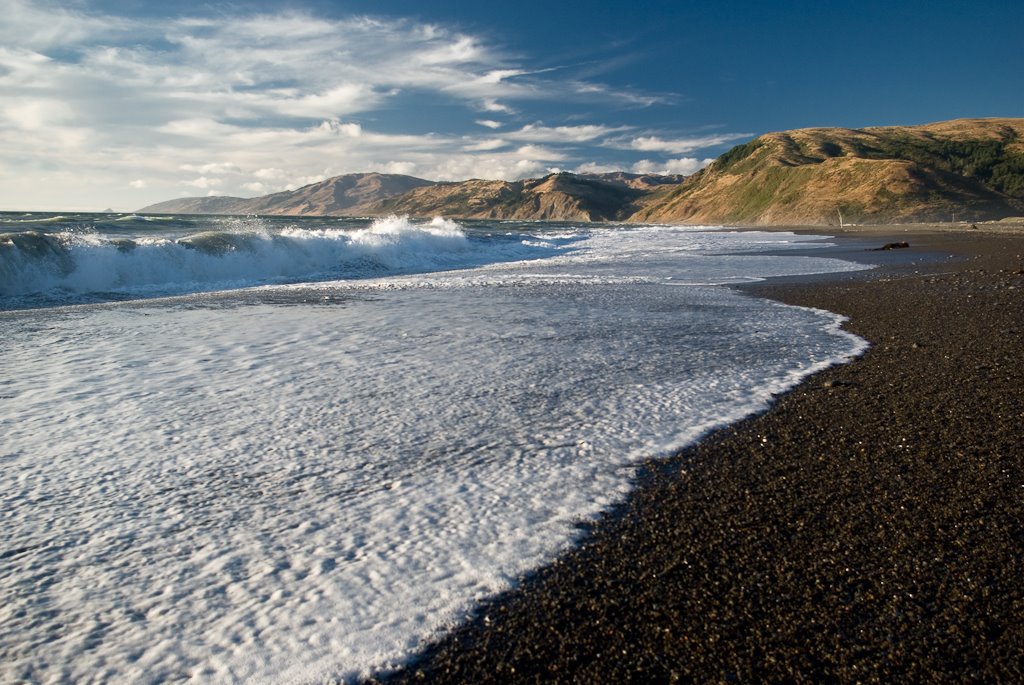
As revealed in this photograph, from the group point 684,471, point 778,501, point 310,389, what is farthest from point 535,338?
point 778,501

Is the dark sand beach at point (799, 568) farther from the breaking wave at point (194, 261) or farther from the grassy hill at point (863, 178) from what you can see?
the grassy hill at point (863, 178)

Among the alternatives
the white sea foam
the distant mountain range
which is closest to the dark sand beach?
the white sea foam

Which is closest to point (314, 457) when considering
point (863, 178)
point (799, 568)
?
point (799, 568)

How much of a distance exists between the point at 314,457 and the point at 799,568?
3127 mm

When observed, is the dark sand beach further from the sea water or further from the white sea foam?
the white sea foam

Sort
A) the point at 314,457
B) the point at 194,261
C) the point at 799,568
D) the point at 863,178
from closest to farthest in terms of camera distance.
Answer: the point at 799,568
the point at 314,457
the point at 194,261
the point at 863,178

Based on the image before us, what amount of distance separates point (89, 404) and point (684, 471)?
16.7 feet

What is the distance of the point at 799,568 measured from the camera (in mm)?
3111

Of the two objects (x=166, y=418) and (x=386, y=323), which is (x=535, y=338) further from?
(x=166, y=418)

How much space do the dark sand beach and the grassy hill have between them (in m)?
107

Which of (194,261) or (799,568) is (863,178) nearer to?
→ (194,261)

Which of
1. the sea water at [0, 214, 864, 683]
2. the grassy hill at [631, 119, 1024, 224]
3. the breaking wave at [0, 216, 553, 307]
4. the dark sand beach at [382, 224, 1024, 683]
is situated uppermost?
the grassy hill at [631, 119, 1024, 224]

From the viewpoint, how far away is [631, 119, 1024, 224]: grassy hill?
101625 millimetres

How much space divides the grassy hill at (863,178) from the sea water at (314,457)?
105 m
